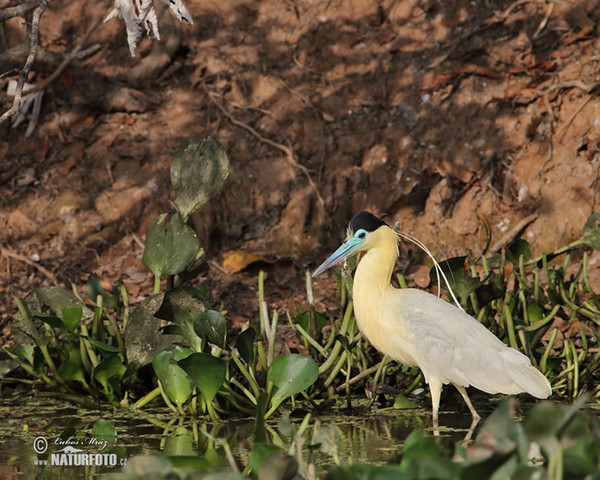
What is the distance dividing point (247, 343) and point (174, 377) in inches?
20.8

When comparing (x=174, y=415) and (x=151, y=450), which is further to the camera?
(x=174, y=415)

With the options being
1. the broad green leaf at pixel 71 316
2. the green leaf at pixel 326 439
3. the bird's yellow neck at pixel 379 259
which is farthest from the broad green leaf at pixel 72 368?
the green leaf at pixel 326 439

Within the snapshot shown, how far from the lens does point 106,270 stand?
730cm

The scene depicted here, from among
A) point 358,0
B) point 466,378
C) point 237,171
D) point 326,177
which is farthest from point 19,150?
point 466,378

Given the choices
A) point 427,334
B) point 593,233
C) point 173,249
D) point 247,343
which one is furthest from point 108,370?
point 593,233

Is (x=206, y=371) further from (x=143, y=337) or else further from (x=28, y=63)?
(x=28, y=63)

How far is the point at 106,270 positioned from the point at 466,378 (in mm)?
3799

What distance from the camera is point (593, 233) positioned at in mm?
5367

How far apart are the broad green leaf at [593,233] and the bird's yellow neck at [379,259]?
1345 mm

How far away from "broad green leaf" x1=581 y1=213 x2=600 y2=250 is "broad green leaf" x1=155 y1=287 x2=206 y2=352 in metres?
2.49

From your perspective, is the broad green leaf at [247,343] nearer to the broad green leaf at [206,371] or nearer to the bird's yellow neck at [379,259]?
the broad green leaf at [206,371]

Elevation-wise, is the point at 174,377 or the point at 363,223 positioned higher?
the point at 363,223

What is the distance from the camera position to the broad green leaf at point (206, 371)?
415 centimetres

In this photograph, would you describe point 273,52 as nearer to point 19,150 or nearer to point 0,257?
point 19,150
